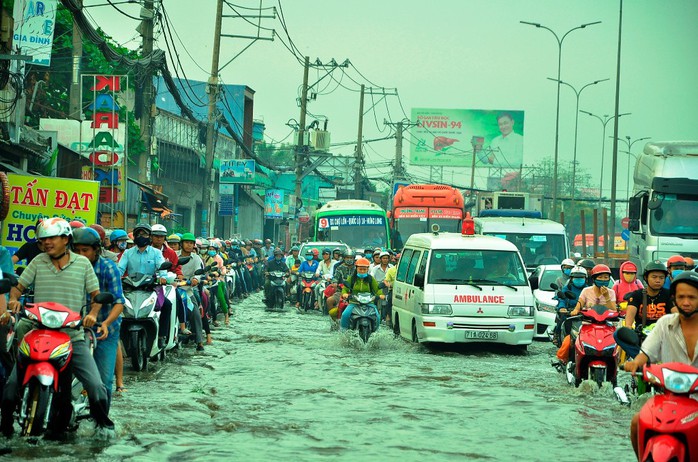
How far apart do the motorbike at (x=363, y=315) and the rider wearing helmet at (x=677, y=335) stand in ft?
38.0

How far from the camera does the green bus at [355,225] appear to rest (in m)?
33.8

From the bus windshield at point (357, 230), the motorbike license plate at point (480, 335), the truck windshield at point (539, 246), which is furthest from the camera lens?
the bus windshield at point (357, 230)

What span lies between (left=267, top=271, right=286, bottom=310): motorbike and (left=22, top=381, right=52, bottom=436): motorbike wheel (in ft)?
71.7

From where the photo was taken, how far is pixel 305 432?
9688mm

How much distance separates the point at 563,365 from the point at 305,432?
5560 mm

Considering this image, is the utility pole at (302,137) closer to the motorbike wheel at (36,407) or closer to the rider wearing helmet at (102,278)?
the rider wearing helmet at (102,278)

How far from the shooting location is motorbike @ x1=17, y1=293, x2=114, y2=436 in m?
7.59

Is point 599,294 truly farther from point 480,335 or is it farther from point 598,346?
point 480,335

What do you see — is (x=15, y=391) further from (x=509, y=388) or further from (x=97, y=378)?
(x=509, y=388)

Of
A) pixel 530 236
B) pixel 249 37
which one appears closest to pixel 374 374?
pixel 530 236

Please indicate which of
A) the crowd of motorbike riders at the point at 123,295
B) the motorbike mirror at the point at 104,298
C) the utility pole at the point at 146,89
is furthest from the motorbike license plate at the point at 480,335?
the utility pole at the point at 146,89

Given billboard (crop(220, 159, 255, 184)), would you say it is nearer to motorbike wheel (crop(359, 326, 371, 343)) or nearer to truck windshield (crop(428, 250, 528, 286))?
motorbike wheel (crop(359, 326, 371, 343))

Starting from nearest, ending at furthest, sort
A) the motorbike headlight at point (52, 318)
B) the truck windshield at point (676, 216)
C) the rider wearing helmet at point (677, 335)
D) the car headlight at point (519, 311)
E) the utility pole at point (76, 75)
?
the rider wearing helmet at point (677, 335) → the motorbike headlight at point (52, 318) → the car headlight at point (519, 311) → the truck windshield at point (676, 216) → the utility pole at point (76, 75)

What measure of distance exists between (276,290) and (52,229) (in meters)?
21.7
